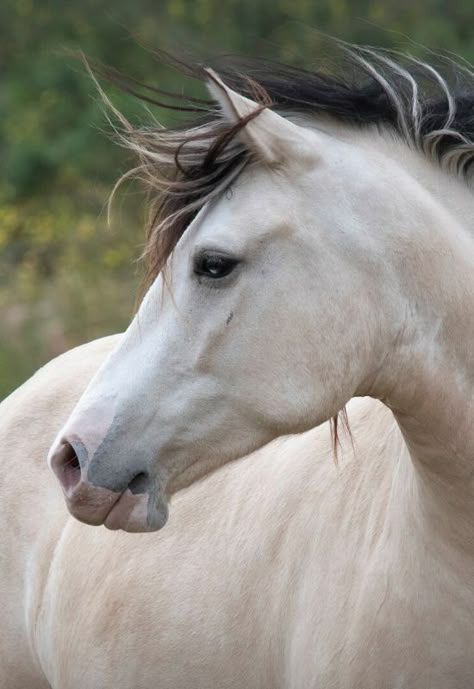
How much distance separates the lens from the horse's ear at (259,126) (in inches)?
101

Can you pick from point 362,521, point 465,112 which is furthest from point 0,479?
point 465,112

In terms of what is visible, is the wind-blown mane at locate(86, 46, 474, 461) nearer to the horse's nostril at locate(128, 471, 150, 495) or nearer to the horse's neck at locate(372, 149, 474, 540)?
the horse's neck at locate(372, 149, 474, 540)

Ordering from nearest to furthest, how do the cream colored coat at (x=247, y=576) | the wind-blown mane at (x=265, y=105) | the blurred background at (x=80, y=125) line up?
the wind-blown mane at (x=265, y=105) → the cream colored coat at (x=247, y=576) → the blurred background at (x=80, y=125)

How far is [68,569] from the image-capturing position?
3.89 metres

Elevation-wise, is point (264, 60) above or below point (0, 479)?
above

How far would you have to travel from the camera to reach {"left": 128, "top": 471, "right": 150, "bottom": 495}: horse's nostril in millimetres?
2645

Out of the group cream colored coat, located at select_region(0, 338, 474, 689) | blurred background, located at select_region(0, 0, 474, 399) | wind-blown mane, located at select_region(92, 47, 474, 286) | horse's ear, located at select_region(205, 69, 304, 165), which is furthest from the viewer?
blurred background, located at select_region(0, 0, 474, 399)

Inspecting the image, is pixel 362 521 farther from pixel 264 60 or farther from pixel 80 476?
pixel 264 60

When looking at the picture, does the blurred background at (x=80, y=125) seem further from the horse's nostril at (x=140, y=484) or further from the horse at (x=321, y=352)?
Answer: the horse's nostril at (x=140, y=484)

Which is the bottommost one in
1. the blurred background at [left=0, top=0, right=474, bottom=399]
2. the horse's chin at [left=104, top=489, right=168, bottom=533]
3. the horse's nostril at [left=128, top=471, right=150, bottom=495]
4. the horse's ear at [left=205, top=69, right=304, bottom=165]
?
the blurred background at [left=0, top=0, right=474, bottom=399]

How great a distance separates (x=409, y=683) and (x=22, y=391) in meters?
2.13

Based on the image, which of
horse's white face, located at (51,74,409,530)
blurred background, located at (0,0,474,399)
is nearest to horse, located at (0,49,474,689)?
horse's white face, located at (51,74,409,530)

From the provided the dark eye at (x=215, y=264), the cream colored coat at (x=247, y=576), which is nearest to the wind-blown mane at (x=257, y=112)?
the dark eye at (x=215, y=264)

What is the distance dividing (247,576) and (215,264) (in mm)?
1088
